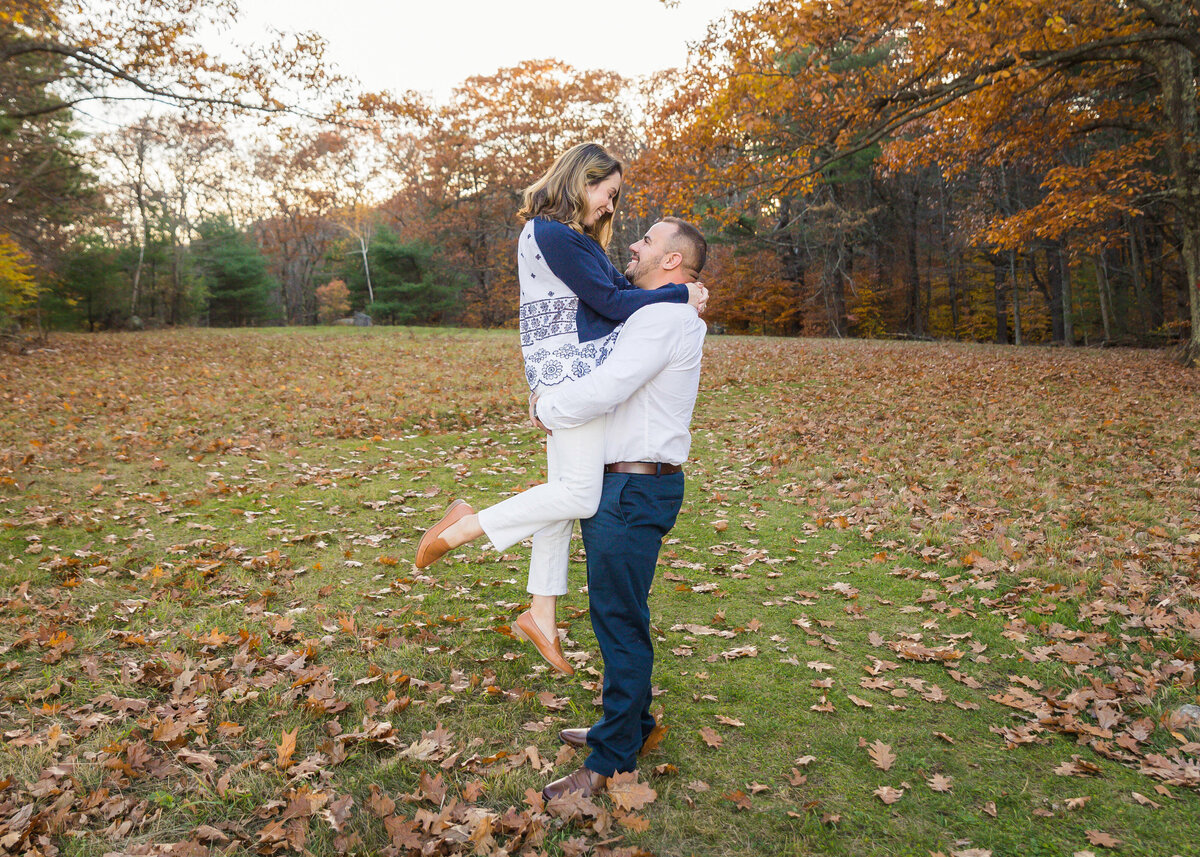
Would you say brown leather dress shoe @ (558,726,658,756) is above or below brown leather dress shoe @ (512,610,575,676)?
below

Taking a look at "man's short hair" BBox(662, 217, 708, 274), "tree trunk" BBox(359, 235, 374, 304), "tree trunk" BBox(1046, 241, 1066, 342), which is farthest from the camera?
"tree trunk" BBox(359, 235, 374, 304)

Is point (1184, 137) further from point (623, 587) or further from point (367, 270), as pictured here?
point (367, 270)

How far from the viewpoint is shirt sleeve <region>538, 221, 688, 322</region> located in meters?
2.87

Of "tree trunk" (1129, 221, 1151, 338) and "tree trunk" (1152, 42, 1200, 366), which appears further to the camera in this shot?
"tree trunk" (1129, 221, 1151, 338)

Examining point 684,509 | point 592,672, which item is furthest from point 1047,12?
Answer: point 592,672

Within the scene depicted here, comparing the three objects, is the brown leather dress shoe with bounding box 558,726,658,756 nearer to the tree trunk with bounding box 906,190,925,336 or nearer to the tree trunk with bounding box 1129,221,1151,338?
the tree trunk with bounding box 1129,221,1151,338

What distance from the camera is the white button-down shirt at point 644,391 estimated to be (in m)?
2.81

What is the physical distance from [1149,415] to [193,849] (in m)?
11.9

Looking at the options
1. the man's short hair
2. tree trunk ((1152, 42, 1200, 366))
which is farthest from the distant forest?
the man's short hair

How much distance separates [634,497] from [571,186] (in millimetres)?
1258

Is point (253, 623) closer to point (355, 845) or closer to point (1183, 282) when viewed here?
point (355, 845)

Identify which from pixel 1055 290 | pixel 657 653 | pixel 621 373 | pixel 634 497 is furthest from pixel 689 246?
pixel 1055 290

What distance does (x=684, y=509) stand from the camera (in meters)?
7.71

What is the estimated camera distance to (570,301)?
2.99 meters
